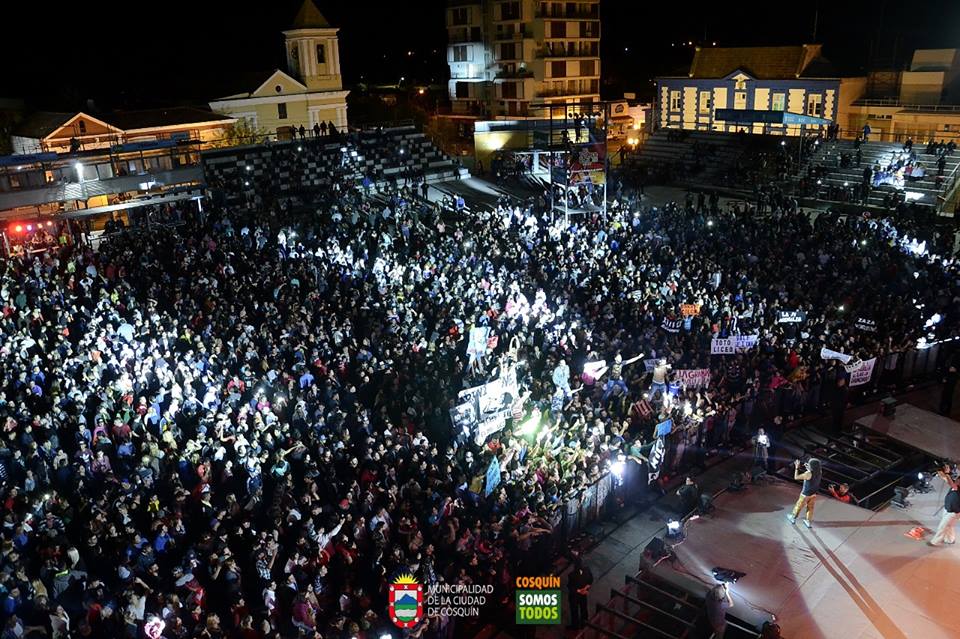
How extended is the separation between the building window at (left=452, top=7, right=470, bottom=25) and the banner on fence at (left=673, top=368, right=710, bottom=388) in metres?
50.1

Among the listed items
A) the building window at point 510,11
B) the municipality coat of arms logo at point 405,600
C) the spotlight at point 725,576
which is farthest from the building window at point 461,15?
the municipality coat of arms logo at point 405,600

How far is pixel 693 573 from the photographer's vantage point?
10.6 meters

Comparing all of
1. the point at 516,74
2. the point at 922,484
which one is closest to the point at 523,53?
the point at 516,74

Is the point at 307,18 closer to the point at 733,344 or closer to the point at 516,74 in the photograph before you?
the point at 516,74

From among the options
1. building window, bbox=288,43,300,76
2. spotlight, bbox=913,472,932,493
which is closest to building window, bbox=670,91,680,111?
building window, bbox=288,43,300,76

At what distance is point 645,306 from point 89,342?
1207 centimetres

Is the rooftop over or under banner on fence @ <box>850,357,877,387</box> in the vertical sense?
over

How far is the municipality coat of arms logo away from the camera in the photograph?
919 centimetres

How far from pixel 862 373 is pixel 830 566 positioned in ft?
20.0

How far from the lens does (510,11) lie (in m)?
54.8

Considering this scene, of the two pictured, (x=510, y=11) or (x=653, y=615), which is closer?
(x=653, y=615)

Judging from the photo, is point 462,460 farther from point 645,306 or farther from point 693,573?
point 645,306

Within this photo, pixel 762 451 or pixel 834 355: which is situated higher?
pixel 834 355

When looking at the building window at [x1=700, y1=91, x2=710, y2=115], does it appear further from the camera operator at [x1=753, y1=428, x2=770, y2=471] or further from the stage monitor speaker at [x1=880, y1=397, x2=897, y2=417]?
the camera operator at [x1=753, y1=428, x2=770, y2=471]
